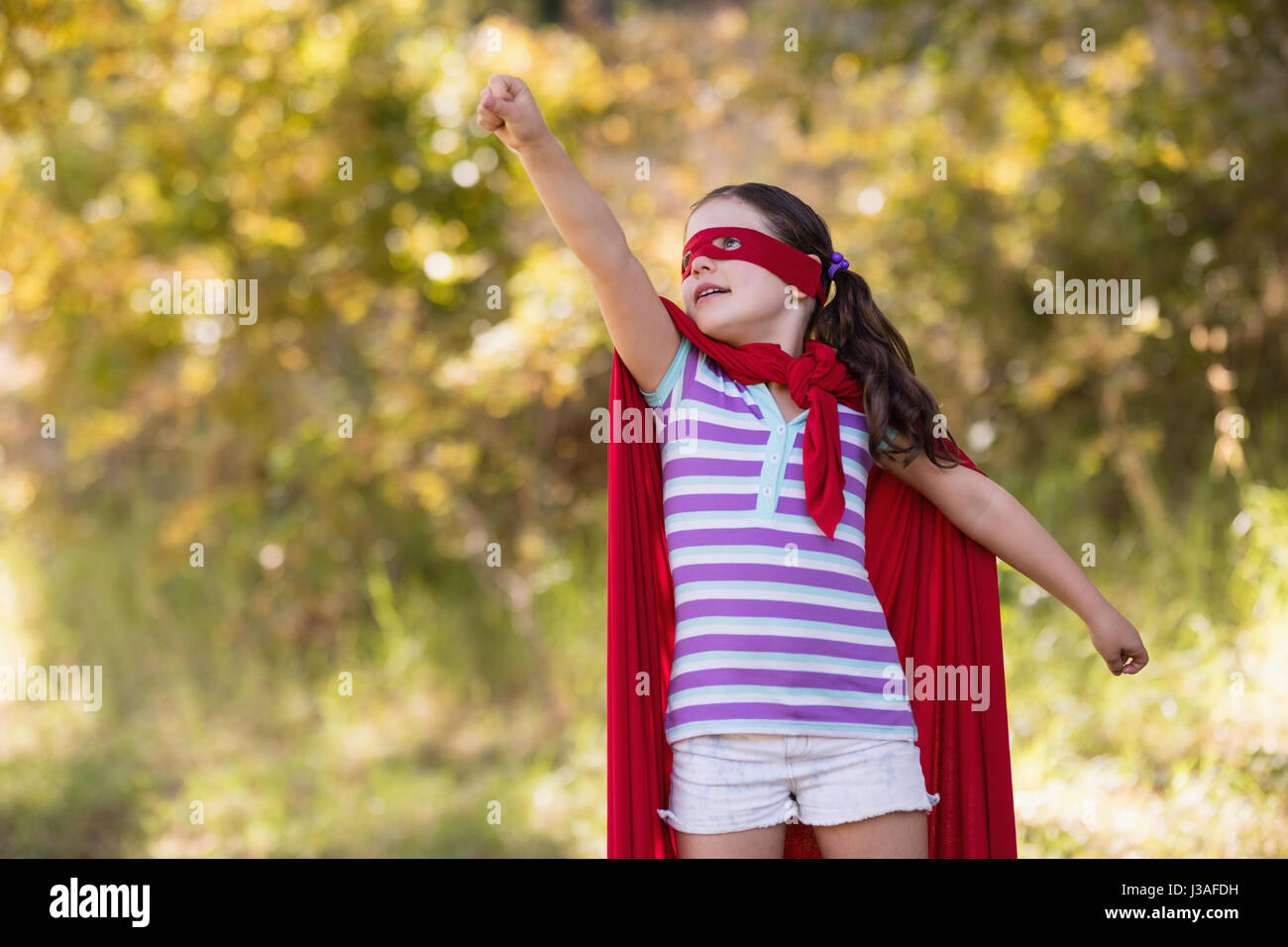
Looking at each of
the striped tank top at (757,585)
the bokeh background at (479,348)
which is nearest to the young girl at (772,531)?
the striped tank top at (757,585)

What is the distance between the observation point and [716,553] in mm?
2039

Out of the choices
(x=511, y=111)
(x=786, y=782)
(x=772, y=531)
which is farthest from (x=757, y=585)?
(x=511, y=111)

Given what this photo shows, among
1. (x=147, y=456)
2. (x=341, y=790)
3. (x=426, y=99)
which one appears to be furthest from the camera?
(x=147, y=456)

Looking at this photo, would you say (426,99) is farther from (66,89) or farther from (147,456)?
(147,456)

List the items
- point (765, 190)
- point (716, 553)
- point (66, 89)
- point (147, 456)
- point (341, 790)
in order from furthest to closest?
point (147, 456), point (66, 89), point (341, 790), point (765, 190), point (716, 553)

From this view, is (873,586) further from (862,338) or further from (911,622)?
(862,338)

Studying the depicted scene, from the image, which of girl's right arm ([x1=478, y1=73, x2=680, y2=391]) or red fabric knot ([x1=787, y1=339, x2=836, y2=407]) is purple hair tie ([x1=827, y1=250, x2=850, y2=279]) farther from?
girl's right arm ([x1=478, y1=73, x2=680, y2=391])

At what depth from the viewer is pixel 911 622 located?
234cm

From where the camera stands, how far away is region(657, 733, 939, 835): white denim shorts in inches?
76.5

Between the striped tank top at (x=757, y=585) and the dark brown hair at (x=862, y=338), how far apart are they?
0.12 metres

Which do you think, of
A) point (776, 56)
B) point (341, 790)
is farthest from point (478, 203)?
point (341, 790)

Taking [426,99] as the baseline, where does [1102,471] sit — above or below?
below

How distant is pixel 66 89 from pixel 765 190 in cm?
486

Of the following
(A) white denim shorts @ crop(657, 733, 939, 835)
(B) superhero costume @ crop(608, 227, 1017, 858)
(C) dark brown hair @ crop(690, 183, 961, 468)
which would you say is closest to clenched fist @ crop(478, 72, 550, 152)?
(B) superhero costume @ crop(608, 227, 1017, 858)
